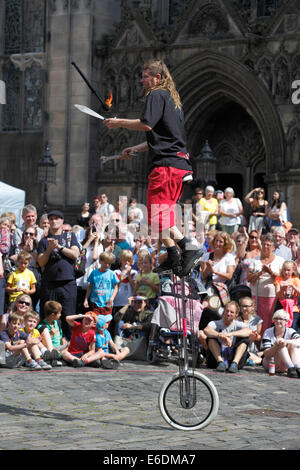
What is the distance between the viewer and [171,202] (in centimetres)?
697

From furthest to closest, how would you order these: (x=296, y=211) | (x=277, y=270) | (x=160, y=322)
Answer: (x=296, y=211) < (x=277, y=270) < (x=160, y=322)

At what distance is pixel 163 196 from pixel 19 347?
4.30 metres

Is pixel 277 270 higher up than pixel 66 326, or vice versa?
pixel 277 270

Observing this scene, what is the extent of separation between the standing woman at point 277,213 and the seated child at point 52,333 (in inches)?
212

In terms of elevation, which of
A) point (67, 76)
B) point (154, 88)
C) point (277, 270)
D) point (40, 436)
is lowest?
point (40, 436)

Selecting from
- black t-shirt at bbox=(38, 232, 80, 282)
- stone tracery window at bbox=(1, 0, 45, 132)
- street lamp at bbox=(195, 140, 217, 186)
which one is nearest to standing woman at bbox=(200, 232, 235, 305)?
black t-shirt at bbox=(38, 232, 80, 282)

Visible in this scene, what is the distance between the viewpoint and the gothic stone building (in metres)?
21.0

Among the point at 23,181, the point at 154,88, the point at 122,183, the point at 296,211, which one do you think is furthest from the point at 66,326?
the point at 23,181

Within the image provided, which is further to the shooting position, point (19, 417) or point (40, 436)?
point (19, 417)

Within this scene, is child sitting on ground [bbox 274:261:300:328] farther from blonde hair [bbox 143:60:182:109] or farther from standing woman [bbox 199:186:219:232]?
blonde hair [bbox 143:60:182:109]

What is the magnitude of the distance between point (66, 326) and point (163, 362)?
1291 mm

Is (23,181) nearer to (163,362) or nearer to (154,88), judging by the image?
(163,362)

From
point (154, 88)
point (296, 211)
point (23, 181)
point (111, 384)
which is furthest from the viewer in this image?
point (23, 181)

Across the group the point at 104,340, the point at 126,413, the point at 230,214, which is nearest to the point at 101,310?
the point at 104,340
